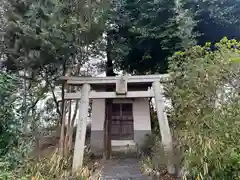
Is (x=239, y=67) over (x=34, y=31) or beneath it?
beneath

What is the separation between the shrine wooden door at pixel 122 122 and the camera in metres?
7.91

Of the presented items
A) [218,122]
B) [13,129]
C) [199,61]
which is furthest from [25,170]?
[199,61]

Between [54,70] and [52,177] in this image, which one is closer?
[52,177]

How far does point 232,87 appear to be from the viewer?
394 cm

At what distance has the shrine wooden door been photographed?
7.91 m

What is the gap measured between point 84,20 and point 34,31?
147 centimetres

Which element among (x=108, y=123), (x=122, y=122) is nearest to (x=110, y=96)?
(x=108, y=123)

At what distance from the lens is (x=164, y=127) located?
218 inches

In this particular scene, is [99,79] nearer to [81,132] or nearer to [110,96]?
[110,96]

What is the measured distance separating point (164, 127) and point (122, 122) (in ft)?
8.73

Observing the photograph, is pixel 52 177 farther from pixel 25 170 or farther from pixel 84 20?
pixel 84 20

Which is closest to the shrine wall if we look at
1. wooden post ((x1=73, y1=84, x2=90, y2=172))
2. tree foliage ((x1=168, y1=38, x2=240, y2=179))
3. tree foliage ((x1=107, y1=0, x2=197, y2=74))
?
tree foliage ((x1=107, y1=0, x2=197, y2=74))

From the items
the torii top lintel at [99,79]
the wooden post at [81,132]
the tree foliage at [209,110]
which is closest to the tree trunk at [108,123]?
the torii top lintel at [99,79]

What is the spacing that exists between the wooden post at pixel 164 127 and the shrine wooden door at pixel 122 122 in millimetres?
2245
